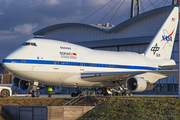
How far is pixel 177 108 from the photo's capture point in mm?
13539

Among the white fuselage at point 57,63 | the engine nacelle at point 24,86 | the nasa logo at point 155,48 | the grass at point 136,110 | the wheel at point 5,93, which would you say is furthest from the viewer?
the nasa logo at point 155,48

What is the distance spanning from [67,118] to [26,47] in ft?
24.6

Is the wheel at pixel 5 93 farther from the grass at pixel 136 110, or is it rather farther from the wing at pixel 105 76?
the grass at pixel 136 110

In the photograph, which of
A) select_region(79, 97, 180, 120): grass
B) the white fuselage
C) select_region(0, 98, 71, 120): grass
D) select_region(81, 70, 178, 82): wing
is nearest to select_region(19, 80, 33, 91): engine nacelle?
the white fuselage

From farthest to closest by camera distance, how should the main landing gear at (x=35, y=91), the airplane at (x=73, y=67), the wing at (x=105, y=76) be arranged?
the wing at (x=105, y=76) < the main landing gear at (x=35, y=91) < the airplane at (x=73, y=67)

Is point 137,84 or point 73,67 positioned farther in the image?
point 137,84

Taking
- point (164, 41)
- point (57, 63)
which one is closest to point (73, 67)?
point (57, 63)

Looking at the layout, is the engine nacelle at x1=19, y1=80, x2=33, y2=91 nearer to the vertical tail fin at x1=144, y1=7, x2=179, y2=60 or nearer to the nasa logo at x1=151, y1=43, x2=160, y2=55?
the vertical tail fin at x1=144, y1=7, x2=179, y2=60

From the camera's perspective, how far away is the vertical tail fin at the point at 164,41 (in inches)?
A: 1206

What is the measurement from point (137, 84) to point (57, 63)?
707 centimetres

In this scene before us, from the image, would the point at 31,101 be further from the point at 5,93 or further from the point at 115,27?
the point at 115,27

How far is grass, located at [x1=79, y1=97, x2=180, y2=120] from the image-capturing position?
1312 cm

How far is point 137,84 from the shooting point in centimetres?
2216

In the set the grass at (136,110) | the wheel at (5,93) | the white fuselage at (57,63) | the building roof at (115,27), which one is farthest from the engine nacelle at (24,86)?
the building roof at (115,27)
